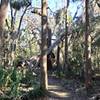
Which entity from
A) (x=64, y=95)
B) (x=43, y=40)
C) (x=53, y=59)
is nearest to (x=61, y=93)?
(x=64, y=95)

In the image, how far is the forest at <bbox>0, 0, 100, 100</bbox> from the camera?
1720 cm

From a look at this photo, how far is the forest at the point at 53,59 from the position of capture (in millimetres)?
17203

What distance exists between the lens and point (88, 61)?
20859 millimetres

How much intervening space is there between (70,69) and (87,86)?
9.30 metres

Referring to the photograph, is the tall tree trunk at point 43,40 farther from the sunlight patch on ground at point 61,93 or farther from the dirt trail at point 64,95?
the sunlight patch on ground at point 61,93

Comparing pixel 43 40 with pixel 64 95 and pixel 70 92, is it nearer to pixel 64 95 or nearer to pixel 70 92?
pixel 64 95

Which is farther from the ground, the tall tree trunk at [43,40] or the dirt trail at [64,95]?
the tall tree trunk at [43,40]

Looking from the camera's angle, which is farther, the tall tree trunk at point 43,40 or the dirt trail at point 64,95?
the tall tree trunk at point 43,40

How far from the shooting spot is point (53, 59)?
123 ft

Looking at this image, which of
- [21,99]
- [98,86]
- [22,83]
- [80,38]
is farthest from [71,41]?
[21,99]

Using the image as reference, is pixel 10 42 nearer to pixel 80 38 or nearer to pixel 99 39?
pixel 80 38

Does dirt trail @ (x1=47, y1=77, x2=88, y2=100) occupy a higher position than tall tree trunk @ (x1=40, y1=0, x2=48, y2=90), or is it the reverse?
tall tree trunk @ (x1=40, y1=0, x2=48, y2=90)

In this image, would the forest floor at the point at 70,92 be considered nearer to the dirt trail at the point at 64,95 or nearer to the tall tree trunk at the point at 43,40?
the dirt trail at the point at 64,95

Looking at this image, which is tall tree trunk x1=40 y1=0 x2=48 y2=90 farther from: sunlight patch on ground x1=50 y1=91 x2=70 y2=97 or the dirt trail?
sunlight patch on ground x1=50 y1=91 x2=70 y2=97
